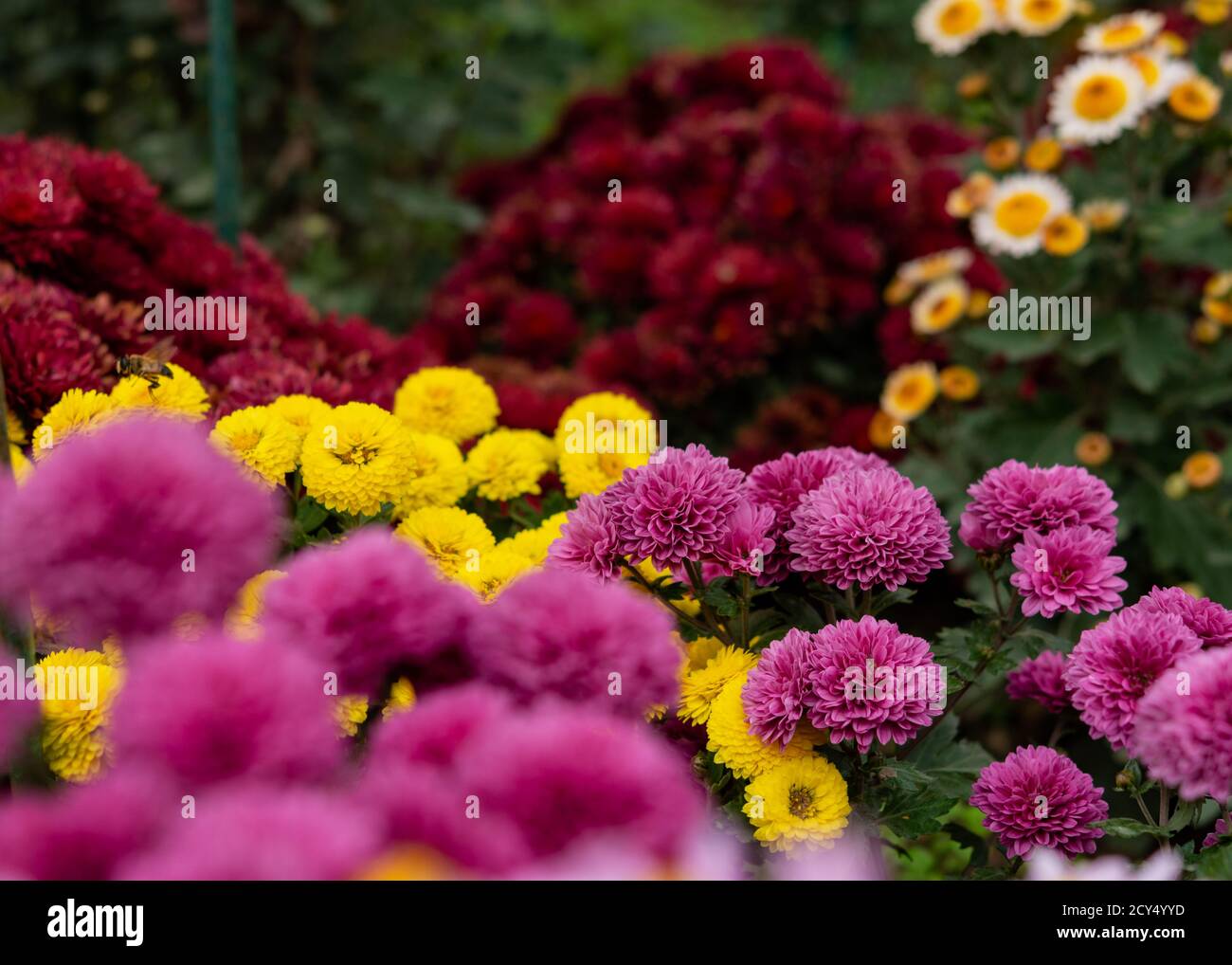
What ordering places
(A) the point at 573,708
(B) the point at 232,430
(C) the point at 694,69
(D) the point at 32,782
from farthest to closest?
1. (C) the point at 694,69
2. (B) the point at 232,430
3. (D) the point at 32,782
4. (A) the point at 573,708

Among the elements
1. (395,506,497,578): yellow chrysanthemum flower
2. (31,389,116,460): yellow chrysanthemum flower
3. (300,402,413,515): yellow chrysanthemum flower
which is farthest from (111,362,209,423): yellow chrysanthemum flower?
(395,506,497,578): yellow chrysanthemum flower

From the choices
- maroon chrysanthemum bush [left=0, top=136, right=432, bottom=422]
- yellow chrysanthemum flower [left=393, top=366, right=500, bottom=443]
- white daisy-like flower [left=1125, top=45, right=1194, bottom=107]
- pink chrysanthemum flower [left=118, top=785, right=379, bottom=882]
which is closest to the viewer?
pink chrysanthemum flower [left=118, top=785, right=379, bottom=882]

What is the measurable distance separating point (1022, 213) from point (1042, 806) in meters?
1.60

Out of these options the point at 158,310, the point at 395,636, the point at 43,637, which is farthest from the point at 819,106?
the point at 395,636

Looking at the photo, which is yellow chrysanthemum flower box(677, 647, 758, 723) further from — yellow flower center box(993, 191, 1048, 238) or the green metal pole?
the green metal pole

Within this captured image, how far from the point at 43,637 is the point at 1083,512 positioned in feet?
3.21

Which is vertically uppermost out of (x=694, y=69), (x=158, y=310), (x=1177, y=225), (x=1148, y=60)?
(x=694, y=69)

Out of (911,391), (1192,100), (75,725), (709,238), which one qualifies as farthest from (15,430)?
(1192,100)

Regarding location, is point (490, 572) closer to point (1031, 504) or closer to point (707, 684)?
point (707, 684)

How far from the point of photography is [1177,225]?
2344 millimetres

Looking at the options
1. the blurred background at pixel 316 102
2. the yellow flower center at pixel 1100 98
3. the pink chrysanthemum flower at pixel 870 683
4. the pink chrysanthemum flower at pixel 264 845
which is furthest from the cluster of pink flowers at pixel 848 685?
the blurred background at pixel 316 102

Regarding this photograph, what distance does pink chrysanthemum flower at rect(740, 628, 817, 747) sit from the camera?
103 centimetres

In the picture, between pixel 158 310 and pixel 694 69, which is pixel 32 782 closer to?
pixel 158 310

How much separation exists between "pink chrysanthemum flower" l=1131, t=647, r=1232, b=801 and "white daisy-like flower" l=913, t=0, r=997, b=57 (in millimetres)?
1900
